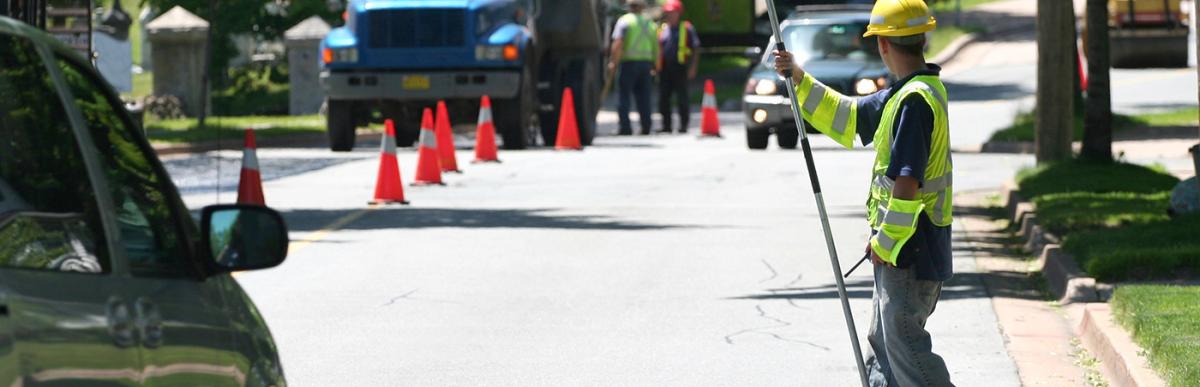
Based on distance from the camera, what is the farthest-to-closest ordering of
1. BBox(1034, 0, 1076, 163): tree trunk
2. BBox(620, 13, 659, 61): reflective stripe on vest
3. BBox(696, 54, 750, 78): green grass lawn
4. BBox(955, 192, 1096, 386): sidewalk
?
BBox(696, 54, 750, 78): green grass lawn < BBox(620, 13, 659, 61): reflective stripe on vest < BBox(1034, 0, 1076, 163): tree trunk < BBox(955, 192, 1096, 386): sidewalk

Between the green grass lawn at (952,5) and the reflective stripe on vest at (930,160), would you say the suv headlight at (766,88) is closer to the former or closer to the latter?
the reflective stripe on vest at (930,160)

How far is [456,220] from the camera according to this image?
53.1 ft

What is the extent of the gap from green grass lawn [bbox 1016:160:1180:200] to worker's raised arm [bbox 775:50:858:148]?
30.9 ft

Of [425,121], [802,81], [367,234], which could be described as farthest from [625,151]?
[802,81]

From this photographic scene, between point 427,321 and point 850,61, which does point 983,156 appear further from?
point 427,321

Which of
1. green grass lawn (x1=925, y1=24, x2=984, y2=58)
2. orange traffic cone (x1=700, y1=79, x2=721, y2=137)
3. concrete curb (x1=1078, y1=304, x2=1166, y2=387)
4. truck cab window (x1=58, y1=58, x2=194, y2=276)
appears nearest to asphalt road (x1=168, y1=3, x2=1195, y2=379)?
concrete curb (x1=1078, y1=304, x2=1166, y2=387)

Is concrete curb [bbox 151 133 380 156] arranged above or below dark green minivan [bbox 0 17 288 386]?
below

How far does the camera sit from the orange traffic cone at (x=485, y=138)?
22.5m

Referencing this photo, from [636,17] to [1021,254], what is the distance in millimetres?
Answer: 14446

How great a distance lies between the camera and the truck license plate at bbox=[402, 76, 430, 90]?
947 inches

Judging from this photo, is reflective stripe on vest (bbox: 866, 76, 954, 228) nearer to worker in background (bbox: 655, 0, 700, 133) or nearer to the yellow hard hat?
the yellow hard hat

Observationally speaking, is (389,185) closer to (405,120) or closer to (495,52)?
(495,52)

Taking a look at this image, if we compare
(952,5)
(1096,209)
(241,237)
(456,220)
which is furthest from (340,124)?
(952,5)

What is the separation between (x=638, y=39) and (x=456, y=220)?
12.0m
